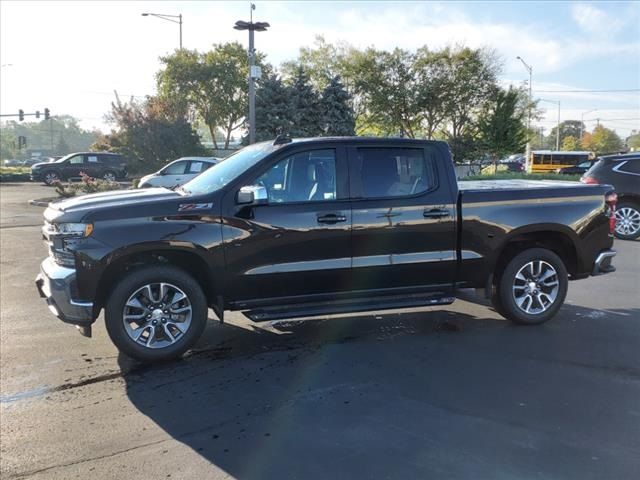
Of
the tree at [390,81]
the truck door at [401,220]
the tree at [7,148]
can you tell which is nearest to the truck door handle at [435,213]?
the truck door at [401,220]

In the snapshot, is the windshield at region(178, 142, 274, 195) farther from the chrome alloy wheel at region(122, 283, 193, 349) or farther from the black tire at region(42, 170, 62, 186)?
the black tire at region(42, 170, 62, 186)

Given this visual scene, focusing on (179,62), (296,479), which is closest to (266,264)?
(296,479)

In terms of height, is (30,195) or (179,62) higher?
(179,62)

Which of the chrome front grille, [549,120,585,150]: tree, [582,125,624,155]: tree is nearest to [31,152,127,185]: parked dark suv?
the chrome front grille

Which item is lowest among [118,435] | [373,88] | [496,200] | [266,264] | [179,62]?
[118,435]

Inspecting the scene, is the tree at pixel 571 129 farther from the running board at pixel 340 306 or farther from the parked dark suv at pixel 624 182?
the running board at pixel 340 306

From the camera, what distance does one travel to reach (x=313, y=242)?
5.33 metres

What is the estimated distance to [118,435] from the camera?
381 cm

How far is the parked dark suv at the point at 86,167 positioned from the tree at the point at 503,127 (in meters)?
23.3

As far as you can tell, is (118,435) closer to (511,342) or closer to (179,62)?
(511,342)

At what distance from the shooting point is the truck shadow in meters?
3.43

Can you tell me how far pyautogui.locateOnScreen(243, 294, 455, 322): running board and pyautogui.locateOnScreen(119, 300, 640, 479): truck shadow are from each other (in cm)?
37

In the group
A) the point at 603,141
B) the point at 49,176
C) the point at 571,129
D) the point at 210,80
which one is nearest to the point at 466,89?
the point at 210,80

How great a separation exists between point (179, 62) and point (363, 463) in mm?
47926
